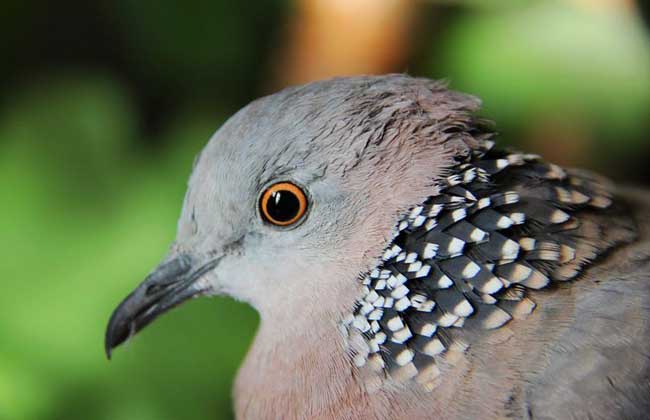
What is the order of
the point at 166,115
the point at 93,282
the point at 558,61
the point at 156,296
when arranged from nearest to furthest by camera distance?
the point at 156,296, the point at 93,282, the point at 558,61, the point at 166,115

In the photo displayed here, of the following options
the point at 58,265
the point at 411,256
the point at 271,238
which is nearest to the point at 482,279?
the point at 411,256

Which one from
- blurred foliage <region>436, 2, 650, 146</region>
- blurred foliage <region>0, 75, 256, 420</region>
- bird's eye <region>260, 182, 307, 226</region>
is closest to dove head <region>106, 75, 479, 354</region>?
bird's eye <region>260, 182, 307, 226</region>

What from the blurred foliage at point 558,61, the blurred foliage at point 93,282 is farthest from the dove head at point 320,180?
the blurred foliage at point 558,61

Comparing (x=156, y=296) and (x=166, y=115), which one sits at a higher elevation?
(x=156, y=296)

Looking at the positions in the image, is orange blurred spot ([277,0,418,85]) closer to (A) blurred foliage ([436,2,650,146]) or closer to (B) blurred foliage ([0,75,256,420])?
(A) blurred foliage ([436,2,650,146])

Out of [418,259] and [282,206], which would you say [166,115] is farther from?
[418,259]

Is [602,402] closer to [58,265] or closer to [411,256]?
[411,256]

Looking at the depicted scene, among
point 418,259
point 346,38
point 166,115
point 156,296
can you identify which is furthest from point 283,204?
point 166,115
